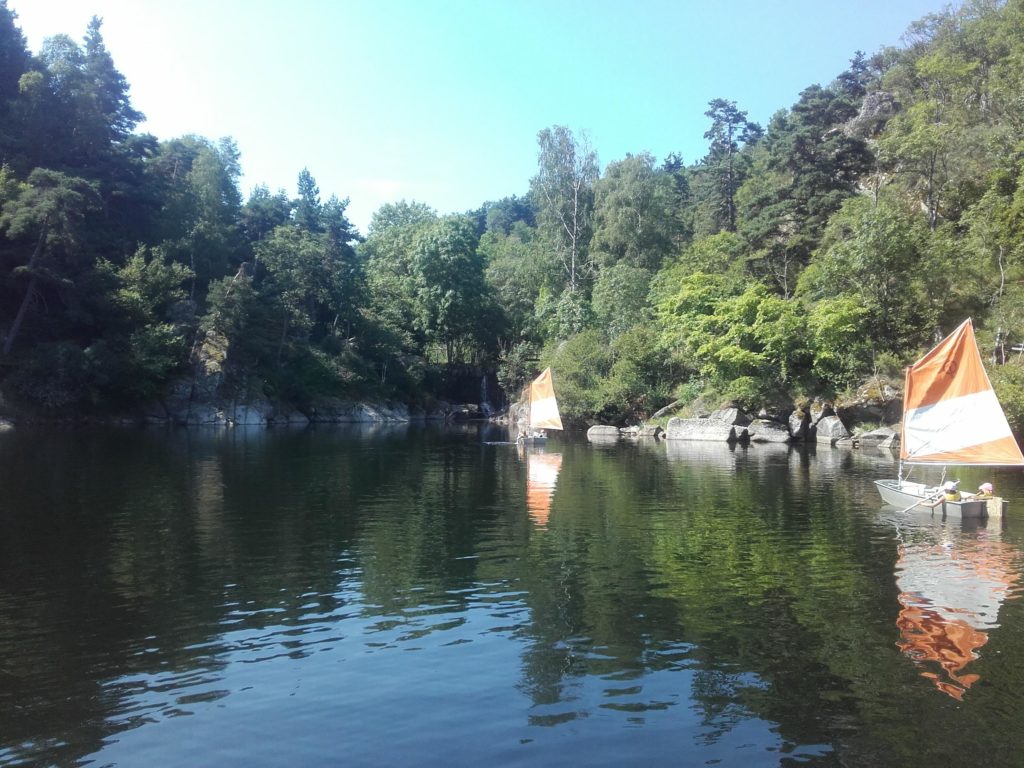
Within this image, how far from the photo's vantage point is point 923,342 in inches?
1922

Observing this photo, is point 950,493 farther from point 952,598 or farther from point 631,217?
point 631,217

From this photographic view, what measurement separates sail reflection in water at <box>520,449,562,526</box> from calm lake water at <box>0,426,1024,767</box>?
0.47 meters

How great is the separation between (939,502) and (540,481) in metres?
13.4

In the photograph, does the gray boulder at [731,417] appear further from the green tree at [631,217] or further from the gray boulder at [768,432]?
the green tree at [631,217]

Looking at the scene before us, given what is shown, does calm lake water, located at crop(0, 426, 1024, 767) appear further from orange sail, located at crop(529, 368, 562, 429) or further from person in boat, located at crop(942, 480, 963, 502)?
orange sail, located at crop(529, 368, 562, 429)

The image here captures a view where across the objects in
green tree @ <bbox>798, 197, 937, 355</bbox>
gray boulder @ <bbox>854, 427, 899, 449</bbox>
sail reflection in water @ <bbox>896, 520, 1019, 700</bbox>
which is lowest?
sail reflection in water @ <bbox>896, 520, 1019, 700</bbox>

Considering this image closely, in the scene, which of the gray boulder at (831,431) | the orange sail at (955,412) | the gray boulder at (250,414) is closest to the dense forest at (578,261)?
the gray boulder at (250,414)

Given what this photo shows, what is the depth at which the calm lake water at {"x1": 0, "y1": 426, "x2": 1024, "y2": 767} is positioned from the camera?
Result: 7.67 metres

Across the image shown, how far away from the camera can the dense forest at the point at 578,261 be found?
4922 centimetres

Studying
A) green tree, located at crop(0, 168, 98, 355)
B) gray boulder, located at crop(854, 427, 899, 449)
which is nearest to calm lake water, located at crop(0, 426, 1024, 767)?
gray boulder, located at crop(854, 427, 899, 449)

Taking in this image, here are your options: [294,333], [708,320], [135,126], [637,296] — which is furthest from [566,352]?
[135,126]

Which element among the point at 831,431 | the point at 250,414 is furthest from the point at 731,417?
the point at 250,414

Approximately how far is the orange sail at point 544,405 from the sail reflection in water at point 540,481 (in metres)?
5.98

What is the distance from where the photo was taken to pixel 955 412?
21.0m
